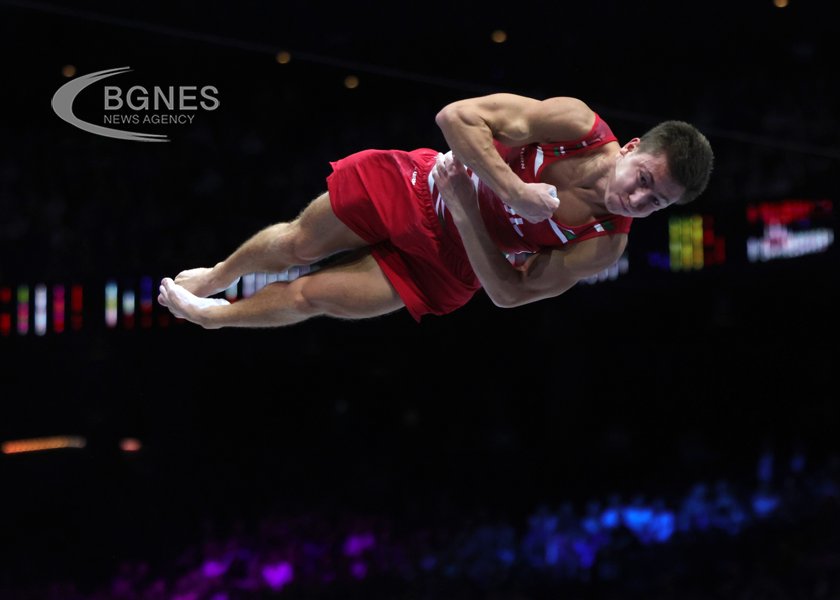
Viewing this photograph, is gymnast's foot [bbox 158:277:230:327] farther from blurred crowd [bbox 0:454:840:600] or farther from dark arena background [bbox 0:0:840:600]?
blurred crowd [bbox 0:454:840:600]

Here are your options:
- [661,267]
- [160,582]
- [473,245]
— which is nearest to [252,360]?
[160,582]

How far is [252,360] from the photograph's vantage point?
7.22 meters

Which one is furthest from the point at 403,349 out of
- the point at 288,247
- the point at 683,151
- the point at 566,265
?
the point at 683,151

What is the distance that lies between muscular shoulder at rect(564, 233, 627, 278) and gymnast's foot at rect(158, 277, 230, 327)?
1.09 metres

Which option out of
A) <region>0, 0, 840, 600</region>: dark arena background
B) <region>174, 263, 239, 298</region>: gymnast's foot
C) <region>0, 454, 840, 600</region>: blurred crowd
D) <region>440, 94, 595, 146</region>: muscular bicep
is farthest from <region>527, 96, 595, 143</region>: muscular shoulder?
<region>0, 454, 840, 600</region>: blurred crowd

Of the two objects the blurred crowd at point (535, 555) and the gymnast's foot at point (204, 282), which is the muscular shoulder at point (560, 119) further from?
the blurred crowd at point (535, 555)

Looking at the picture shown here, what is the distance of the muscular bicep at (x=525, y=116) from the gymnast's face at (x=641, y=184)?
166 millimetres

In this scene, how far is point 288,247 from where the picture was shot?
3.31m

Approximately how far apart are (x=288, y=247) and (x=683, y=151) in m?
1.22

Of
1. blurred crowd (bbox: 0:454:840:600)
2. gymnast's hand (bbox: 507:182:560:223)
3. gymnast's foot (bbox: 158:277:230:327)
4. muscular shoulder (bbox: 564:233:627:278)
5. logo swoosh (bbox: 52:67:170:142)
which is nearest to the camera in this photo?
gymnast's hand (bbox: 507:182:560:223)

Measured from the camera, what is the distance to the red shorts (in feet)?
10.5

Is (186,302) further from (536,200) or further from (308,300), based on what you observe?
(536,200)

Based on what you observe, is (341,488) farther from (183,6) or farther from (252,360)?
(183,6)

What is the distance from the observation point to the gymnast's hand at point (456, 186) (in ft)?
10.0
